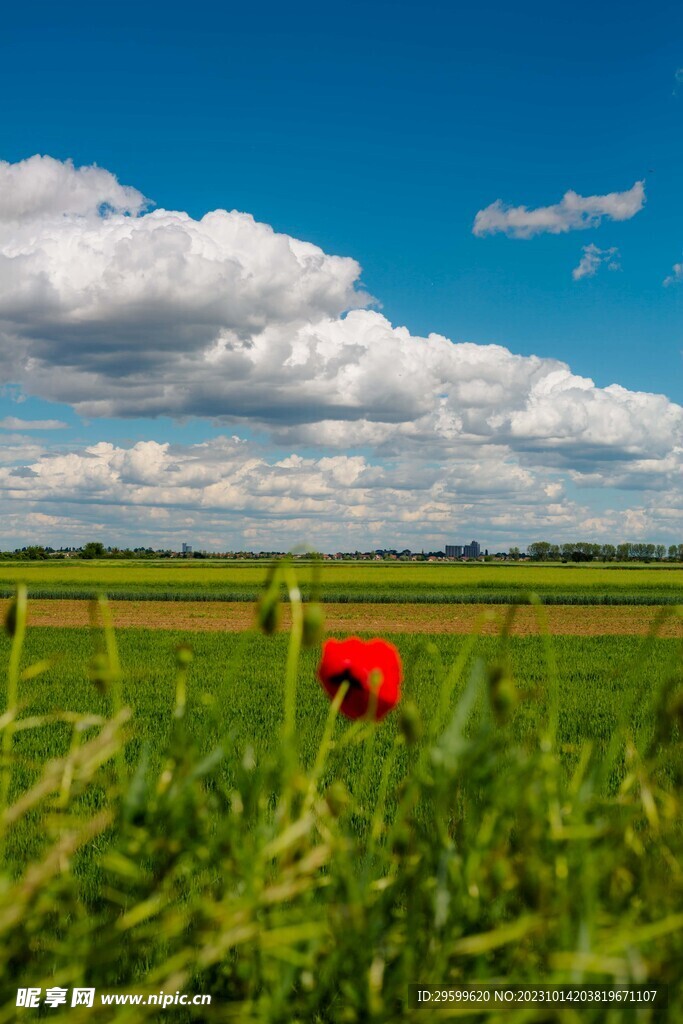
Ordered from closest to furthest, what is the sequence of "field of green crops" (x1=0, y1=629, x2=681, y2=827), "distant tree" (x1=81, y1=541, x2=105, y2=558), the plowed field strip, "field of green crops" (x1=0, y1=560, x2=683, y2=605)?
"field of green crops" (x1=0, y1=629, x2=681, y2=827) < the plowed field strip < "field of green crops" (x1=0, y1=560, x2=683, y2=605) < "distant tree" (x1=81, y1=541, x2=105, y2=558)

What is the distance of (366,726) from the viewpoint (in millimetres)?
1885

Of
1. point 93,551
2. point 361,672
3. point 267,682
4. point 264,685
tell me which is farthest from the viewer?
point 93,551

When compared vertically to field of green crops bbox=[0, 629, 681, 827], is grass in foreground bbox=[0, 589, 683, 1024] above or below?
above

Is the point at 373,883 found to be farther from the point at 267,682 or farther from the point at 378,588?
the point at 378,588

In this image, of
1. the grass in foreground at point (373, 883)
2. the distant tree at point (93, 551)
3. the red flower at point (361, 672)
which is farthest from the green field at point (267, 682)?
the distant tree at point (93, 551)

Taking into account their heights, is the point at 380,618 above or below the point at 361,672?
below

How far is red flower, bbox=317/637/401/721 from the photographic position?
1890mm

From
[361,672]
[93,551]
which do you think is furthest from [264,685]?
[93,551]

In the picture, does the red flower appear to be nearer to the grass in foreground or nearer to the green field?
the grass in foreground

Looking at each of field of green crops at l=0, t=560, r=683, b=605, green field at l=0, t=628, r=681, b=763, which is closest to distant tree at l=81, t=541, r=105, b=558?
field of green crops at l=0, t=560, r=683, b=605

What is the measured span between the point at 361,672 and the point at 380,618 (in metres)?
31.1

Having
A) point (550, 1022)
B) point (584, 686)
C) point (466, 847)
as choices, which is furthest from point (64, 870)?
point (584, 686)

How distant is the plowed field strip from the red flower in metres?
22.2

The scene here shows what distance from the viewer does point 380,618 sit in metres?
32.8
